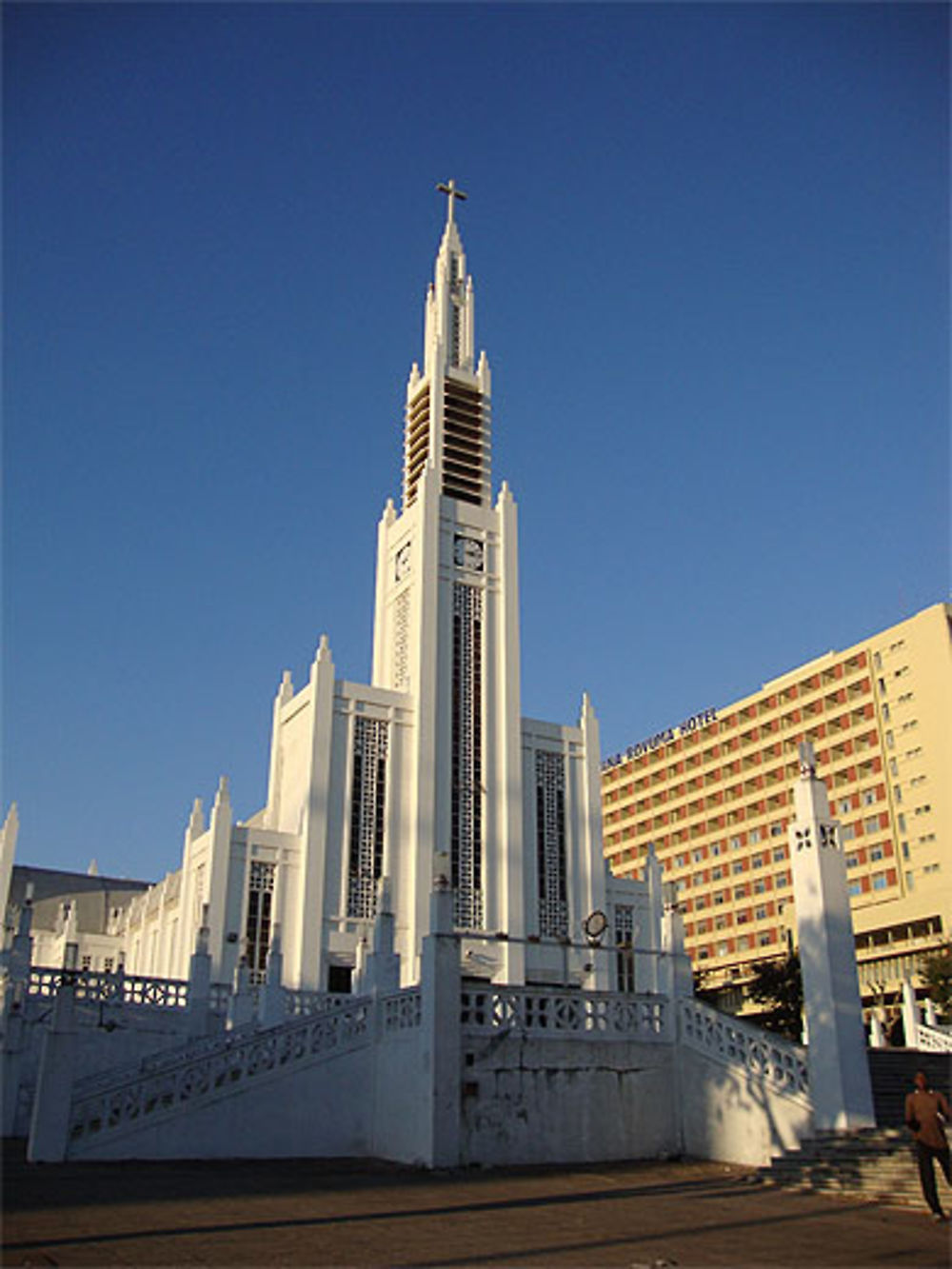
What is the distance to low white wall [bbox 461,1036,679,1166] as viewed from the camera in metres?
16.8

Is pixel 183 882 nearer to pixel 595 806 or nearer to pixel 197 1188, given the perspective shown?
pixel 595 806

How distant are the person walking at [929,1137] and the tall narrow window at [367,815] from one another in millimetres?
30193

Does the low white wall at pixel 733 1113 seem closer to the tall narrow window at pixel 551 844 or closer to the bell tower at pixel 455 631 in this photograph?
the bell tower at pixel 455 631

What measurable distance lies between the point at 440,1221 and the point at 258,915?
1170 inches

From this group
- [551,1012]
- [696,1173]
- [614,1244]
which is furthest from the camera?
[551,1012]

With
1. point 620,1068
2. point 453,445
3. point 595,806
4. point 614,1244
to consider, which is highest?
point 453,445

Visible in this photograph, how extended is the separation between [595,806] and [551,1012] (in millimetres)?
27521

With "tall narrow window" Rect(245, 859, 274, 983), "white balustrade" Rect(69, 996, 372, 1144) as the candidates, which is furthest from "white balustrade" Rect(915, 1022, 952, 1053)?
"tall narrow window" Rect(245, 859, 274, 983)

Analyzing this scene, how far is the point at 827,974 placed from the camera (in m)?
15.4

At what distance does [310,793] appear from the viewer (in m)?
40.2

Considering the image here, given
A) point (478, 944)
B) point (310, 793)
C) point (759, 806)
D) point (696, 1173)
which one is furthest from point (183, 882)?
point (759, 806)

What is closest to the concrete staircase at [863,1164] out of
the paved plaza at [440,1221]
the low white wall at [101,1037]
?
the paved plaza at [440,1221]

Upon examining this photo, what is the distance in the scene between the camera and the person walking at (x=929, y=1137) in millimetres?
11141

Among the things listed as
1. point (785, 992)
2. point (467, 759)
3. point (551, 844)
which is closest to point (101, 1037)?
point (467, 759)
